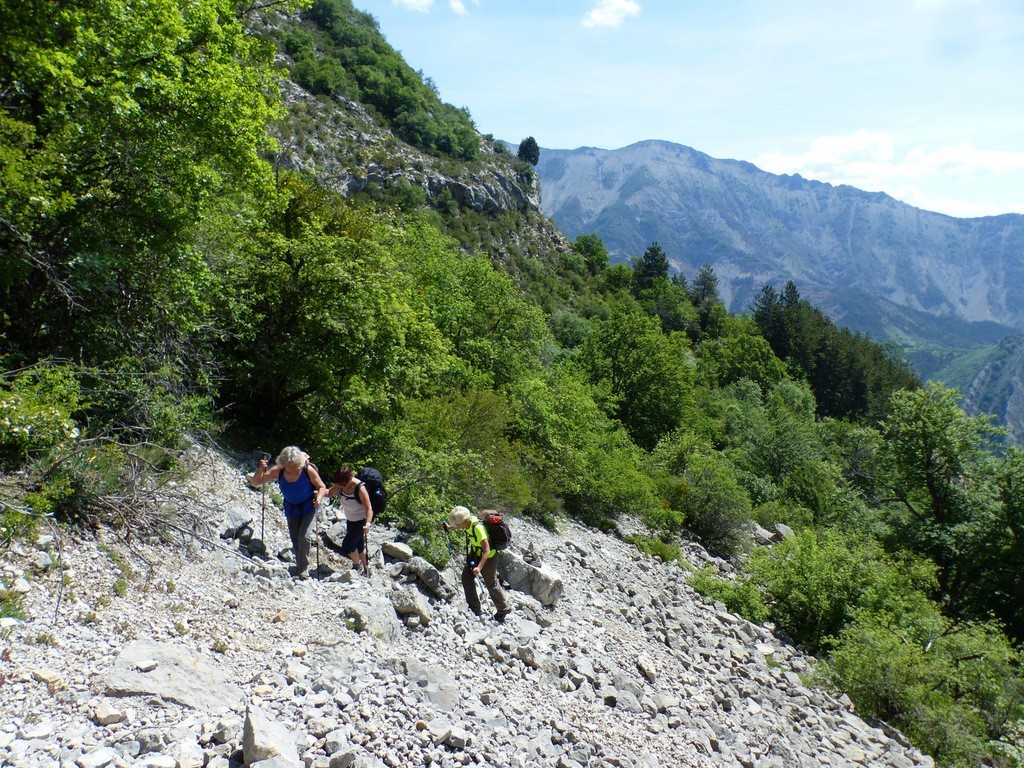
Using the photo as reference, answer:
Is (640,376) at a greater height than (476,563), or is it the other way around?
(640,376)

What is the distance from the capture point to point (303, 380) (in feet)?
42.4

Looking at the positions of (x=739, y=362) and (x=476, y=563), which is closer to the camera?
(x=476, y=563)

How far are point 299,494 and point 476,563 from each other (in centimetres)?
271

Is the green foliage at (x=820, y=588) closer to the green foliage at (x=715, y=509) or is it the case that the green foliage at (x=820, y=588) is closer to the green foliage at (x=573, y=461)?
the green foliage at (x=715, y=509)

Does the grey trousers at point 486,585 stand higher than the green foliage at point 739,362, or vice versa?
the green foliage at point 739,362

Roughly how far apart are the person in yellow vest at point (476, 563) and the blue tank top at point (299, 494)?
2.21 metres

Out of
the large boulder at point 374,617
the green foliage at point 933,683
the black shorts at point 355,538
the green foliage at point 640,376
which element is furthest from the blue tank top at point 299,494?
the green foliage at point 640,376

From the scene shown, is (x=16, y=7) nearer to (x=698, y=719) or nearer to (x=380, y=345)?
(x=380, y=345)

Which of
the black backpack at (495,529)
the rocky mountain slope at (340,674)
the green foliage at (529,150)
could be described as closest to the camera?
the rocky mountain slope at (340,674)

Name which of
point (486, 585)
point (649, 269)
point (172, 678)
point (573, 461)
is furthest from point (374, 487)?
point (649, 269)

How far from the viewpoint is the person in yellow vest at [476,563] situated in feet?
29.7

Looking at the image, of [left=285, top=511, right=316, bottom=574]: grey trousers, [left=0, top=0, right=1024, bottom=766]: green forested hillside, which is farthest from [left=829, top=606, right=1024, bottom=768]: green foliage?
[left=285, top=511, right=316, bottom=574]: grey trousers

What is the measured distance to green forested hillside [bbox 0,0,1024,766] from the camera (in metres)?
7.85

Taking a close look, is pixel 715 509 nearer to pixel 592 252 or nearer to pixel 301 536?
pixel 301 536
